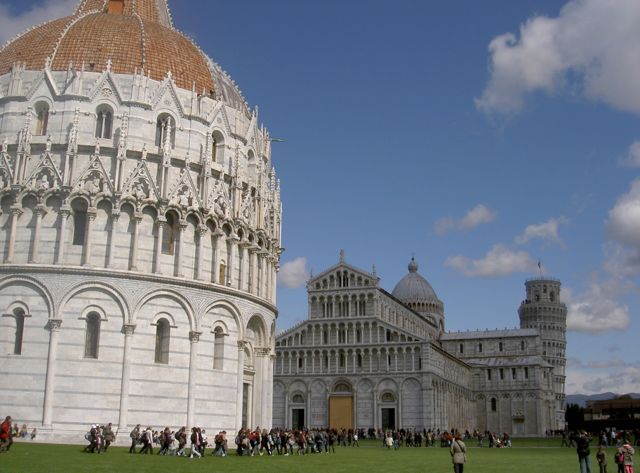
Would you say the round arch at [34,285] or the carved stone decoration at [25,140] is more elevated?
the carved stone decoration at [25,140]

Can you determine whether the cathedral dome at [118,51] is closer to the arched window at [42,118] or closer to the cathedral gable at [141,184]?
the arched window at [42,118]

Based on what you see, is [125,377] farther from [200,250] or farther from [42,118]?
[42,118]

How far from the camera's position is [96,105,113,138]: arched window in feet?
123

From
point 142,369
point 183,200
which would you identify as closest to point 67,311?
point 142,369

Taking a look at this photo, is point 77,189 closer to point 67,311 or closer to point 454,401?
point 67,311

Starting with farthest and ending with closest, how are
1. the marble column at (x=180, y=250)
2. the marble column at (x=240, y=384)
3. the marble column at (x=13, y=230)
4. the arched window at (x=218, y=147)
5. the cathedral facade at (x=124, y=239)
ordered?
1. the arched window at (x=218, y=147)
2. the marble column at (x=240, y=384)
3. the marble column at (x=180, y=250)
4. the marble column at (x=13, y=230)
5. the cathedral facade at (x=124, y=239)

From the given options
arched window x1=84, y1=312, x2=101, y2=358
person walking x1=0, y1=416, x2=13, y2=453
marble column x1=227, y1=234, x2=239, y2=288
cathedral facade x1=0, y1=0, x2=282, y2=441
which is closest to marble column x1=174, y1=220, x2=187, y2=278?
cathedral facade x1=0, y1=0, x2=282, y2=441

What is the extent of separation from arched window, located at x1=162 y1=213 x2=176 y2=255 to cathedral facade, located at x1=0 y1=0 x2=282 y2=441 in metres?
0.07

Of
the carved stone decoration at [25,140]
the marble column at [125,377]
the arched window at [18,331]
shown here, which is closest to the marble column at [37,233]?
the arched window at [18,331]

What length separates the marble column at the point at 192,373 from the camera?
36.1 meters

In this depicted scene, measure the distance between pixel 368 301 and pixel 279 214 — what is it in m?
44.8

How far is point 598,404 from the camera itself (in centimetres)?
13112

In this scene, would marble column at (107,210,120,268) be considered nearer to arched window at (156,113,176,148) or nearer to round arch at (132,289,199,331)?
round arch at (132,289,199,331)

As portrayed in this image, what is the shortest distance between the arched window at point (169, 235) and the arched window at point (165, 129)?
381cm
